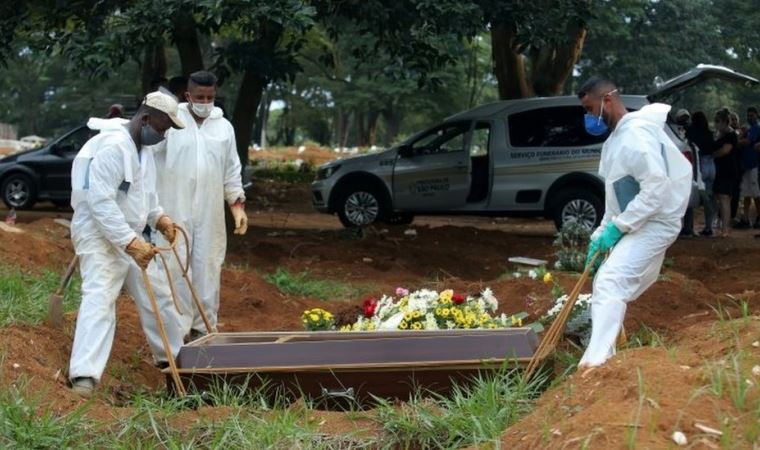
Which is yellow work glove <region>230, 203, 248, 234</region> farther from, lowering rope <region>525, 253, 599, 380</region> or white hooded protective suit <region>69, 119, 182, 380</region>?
lowering rope <region>525, 253, 599, 380</region>

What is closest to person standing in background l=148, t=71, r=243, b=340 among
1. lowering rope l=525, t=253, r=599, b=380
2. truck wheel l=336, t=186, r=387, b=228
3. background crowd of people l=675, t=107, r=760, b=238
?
lowering rope l=525, t=253, r=599, b=380

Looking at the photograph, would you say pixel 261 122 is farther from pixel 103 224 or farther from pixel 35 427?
pixel 35 427

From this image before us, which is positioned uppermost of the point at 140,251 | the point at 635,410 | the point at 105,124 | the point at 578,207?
the point at 105,124

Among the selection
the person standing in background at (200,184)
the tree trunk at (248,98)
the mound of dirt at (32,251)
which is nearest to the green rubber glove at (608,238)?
the person standing in background at (200,184)

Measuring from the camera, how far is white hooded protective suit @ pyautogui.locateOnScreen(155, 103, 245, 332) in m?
7.82

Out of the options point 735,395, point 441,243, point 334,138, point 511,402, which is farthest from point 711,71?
point 334,138

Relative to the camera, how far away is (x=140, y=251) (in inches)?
254

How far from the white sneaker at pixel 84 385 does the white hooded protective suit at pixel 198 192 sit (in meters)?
1.28

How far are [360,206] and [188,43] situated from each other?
3.79 metres

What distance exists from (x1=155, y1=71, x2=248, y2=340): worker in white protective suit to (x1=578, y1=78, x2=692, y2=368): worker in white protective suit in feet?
8.82

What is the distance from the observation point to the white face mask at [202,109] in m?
7.79

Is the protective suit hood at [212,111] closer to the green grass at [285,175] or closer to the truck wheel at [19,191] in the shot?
the truck wheel at [19,191]

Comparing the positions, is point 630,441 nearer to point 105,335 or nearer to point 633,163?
point 633,163

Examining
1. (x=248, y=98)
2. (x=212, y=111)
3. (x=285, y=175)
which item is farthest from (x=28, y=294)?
(x=285, y=175)
